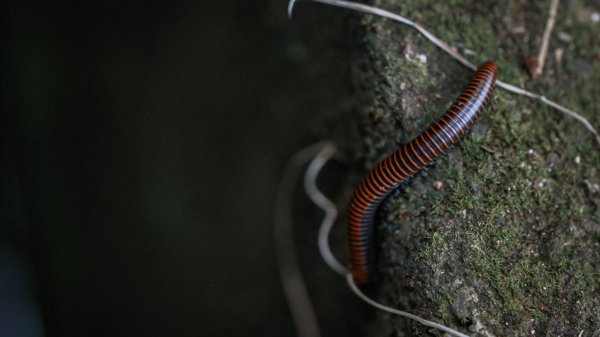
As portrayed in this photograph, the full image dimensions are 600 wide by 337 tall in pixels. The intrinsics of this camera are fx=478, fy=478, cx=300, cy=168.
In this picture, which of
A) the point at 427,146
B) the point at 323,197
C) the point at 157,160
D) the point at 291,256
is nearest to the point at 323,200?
the point at 323,197

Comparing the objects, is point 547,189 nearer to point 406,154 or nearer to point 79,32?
point 406,154

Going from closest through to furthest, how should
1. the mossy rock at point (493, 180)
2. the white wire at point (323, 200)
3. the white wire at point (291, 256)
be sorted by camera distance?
the mossy rock at point (493, 180) → the white wire at point (323, 200) → the white wire at point (291, 256)

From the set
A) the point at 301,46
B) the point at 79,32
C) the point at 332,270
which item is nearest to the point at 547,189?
→ the point at 332,270

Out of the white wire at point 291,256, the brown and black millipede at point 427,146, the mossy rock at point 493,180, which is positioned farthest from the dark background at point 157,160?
the brown and black millipede at point 427,146

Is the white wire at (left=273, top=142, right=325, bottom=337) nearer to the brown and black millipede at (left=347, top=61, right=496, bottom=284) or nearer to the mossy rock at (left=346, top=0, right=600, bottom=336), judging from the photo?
the mossy rock at (left=346, top=0, right=600, bottom=336)

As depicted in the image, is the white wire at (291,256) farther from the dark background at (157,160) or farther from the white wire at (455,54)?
the white wire at (455,54)

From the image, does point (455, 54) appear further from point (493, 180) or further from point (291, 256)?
point (291, 256)
